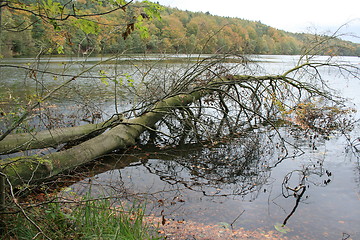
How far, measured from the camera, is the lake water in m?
4.67

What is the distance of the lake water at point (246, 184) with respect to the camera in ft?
15.3

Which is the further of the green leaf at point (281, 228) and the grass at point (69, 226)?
the green leaf at point (281, 228)

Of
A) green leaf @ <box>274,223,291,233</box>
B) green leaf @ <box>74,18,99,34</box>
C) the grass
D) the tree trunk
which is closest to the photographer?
green leaf @ <box>74,18,99,34</box>

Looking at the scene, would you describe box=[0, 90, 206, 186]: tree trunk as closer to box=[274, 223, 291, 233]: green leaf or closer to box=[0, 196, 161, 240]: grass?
box=[0, 196, 161, 240]: grass

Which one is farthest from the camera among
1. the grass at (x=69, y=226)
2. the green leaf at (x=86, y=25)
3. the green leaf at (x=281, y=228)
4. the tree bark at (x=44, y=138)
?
the tree bark at (x=44, y=138)

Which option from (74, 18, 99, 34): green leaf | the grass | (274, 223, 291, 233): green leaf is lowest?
(274, 223, 291, 233): green leaf

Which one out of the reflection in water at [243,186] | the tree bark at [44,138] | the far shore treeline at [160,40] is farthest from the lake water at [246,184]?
the tree bark at [44,138]

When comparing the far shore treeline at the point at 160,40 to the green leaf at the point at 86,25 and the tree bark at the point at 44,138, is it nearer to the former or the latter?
the green leaf at the point at 86,25

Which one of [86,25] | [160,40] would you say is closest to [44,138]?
[160,40]

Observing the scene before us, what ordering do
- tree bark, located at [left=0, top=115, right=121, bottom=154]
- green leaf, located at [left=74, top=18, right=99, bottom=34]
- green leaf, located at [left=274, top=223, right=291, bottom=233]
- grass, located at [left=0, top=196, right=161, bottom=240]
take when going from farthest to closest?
tree bark, located at [left=0, top=115, right=121, bottom=154] → green leaf, located at [left=274, top=223, right=291, bottom=233] → grass, located at [left=0, top=196, right=161, bottom=240] → green leaf, located at [left=74, top=18, right=99, bottom=34]

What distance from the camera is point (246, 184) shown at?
589cm

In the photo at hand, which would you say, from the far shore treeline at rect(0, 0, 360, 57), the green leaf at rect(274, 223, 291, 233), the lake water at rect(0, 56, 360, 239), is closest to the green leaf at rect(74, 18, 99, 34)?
the far shore treeline at rect(0, 0, 360, 57)

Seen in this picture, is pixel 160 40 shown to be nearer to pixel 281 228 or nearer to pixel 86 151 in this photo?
pixel 86 151

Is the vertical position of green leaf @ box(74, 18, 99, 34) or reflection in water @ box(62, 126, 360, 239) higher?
green leaf @ box(74, 18, 99, 34)
